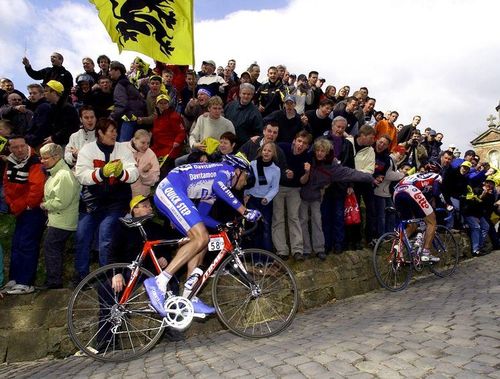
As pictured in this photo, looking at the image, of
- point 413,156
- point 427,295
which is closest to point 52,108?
point 427,295

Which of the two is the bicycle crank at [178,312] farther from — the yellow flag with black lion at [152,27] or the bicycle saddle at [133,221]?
the yellow flag with black lion at [152,27]

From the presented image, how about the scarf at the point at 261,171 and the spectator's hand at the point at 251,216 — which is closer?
the spectator's hand at the point at 251,216

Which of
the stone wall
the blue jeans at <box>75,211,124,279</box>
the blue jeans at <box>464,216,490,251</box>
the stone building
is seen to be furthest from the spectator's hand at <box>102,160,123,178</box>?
the stone building

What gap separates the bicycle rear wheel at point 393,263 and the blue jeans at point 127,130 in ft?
17.3

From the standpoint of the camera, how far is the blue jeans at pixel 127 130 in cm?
810

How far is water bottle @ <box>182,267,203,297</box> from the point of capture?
15.6 ft

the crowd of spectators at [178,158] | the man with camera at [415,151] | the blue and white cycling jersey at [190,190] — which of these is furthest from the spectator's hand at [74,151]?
the man with camera at [415,151]

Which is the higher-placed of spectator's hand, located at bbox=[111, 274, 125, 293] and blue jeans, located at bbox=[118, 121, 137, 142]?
blue jeans, located at bbox=[118, 121, 137, 142]

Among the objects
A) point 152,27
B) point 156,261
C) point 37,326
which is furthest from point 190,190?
point 152,27

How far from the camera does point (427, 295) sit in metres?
6.96

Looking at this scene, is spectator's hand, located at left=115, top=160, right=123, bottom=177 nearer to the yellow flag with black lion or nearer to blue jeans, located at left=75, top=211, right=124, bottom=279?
blue jeans, located at left=75, top=211, right=124, bottom=279

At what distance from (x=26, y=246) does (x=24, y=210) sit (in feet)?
1.74

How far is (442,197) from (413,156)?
5.13ft

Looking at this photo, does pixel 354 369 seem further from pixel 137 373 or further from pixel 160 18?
pixel 160 18
